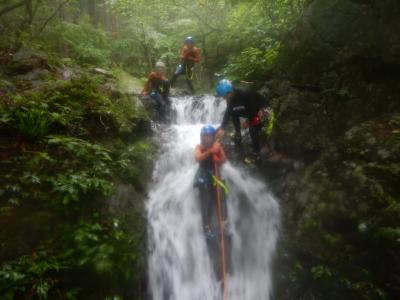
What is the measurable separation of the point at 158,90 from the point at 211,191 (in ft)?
16.3

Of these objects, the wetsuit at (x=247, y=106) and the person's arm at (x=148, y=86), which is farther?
the person's arm at (x=148, y=86)

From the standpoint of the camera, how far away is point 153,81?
32.6 feet

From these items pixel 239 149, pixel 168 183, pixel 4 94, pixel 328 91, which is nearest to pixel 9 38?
pixel 4 94

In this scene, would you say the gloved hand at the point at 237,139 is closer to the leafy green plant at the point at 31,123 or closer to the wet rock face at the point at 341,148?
the wet rock face at the point at 341,148

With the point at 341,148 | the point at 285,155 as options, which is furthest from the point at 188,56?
the point at 341,148

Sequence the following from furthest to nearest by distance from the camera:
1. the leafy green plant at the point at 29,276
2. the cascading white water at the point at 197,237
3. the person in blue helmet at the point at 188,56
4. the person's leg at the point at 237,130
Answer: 1. the person in blue helmet at the point at 188,56
2. the person's leg at the point at 237,130
3. the cascading white water at the point at 197,237
4. the leafy green plant at the point at 29,276

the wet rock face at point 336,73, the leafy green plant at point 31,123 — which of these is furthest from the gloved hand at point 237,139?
the leafy green plant at point 31,123

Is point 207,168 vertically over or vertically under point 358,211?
over

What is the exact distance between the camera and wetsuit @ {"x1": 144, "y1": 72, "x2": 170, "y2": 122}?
9.77 metres

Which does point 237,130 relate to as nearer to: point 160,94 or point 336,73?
point 336,73

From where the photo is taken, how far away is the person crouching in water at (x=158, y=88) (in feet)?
32.0

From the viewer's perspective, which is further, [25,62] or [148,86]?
[148,86]

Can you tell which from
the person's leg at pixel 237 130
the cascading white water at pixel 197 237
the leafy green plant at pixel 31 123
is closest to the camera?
the leafy green plant at pixel 31 123

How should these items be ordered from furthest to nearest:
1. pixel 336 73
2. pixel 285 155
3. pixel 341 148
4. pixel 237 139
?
pixel 237 139
pixel 285 155
pixel 336 73
pixel 341 148
